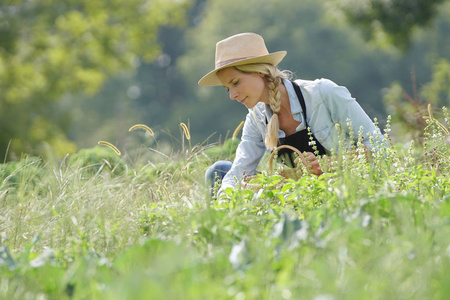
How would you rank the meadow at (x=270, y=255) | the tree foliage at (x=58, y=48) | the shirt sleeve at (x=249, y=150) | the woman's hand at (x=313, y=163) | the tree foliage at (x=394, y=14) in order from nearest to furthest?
the meadow at (x=270, y=255) < the woman's hand at (x=313, y=163) < the shirt sleeve at (x=249, y=150) < the tree foliage at (x=394, y=14) < the tree foliage at (x=58, y=48)

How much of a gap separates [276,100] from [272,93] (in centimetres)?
5

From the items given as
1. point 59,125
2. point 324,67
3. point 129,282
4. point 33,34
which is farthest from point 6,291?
point 324,67

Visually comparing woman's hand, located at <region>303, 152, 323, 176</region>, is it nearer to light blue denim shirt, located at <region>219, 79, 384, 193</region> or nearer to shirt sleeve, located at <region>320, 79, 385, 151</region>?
light blue denim shirt, located at <region>219, 79, 384, 193</region>

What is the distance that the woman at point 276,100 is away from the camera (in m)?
3.57

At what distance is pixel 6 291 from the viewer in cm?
161

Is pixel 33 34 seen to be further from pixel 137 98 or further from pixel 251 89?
pixel 137 98

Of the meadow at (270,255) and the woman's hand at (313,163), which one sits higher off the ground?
the woman's hand at (313,163)

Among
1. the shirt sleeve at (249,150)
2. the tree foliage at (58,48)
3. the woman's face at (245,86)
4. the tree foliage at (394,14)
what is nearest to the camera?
the woman's face at (245,86)

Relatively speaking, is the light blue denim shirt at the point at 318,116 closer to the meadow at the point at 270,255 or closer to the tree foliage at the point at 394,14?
the meadow at the point at 270,255

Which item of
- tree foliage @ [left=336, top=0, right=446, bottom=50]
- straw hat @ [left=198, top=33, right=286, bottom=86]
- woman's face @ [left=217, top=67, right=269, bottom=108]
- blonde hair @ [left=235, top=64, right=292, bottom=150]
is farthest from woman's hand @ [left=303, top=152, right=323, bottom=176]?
tree foliage @ [left=336, top=0, right=446, bottom=50]

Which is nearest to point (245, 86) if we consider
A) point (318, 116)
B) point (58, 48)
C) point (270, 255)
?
point (318, 116)

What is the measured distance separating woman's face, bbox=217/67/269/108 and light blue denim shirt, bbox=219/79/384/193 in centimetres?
22

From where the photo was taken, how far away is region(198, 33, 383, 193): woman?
11.7ft

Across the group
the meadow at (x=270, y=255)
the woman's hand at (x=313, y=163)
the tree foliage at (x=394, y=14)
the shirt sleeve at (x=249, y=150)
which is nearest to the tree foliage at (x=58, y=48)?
the tree foliage at (x=394, y=14)
